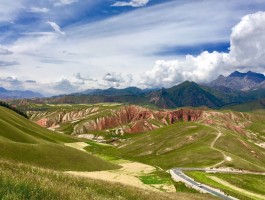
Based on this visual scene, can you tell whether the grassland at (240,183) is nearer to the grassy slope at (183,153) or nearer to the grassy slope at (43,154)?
the grassy slope at (43,154)

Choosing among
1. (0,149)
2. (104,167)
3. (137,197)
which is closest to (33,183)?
(137,197)

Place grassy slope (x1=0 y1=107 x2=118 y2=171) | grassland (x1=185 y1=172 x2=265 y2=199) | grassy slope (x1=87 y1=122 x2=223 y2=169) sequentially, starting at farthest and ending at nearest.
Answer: grassy slope (x1=87 y1=122 x2=223 y2=169) < grassland (x1=185 y1=172 x2=265 y2=199) < grassy slope (x1=0 y1=107 x2=118 y2=171)

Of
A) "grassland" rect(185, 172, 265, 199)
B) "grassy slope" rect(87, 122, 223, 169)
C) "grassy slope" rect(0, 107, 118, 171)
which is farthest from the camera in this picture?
"grassy slope" rect(87, 122, 223, 169)

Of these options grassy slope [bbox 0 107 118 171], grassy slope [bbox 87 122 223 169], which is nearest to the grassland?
grassy slope [bbox 0 107 118 171]

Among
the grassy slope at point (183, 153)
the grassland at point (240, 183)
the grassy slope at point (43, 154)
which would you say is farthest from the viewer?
the grassy slope at point (183, 153)

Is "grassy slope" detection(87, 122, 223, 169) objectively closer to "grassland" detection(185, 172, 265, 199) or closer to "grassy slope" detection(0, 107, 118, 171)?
"grassland" detection(185, 172, 265, 199)

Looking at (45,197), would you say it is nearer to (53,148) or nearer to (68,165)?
(68,165)

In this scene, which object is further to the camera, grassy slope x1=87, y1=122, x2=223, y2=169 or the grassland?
grassy slope x1=87, y1=122, x2=223, y2=169

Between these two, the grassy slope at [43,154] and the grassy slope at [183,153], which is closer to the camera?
the grassy slope at [43,154]

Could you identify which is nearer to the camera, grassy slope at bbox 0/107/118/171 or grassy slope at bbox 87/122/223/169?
grassy slope at bbox 0/107/118/171

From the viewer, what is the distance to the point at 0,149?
227 ft

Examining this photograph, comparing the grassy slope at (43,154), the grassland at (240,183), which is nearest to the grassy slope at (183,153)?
the grassland at (240,183)

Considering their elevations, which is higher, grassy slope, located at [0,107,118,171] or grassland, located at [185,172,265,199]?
grassy slope, located at [0,107,118,171]

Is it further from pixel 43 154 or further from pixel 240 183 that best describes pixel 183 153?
pixel 43 154
